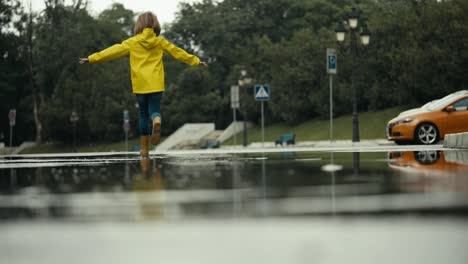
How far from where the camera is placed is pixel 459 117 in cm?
2205

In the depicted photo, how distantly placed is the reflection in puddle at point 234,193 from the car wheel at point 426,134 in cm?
1409

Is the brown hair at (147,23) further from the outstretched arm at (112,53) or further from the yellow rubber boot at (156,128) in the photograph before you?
the yellow rubber boot at (156,128)

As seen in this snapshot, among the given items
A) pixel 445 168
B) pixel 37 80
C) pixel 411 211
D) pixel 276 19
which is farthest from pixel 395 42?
pixel 411 211

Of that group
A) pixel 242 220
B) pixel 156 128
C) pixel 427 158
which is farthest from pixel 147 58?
pixel 242 220

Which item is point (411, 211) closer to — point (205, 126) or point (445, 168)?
point (445, 168)

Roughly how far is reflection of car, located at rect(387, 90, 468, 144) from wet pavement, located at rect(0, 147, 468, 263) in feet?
50.4

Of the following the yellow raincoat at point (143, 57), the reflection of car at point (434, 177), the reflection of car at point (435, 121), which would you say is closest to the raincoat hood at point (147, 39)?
the yellow raincoat at point (143, 57)

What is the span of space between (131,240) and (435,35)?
4630cm

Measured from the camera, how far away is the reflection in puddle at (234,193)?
4.73 m

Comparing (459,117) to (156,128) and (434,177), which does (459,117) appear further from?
(434,177)

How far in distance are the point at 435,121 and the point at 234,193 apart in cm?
1746

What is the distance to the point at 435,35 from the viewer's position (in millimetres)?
48062

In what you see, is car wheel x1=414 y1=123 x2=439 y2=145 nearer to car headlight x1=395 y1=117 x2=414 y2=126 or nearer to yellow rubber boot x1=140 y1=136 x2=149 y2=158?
car headlight x1=395 y1=117 x2=414 y2=126

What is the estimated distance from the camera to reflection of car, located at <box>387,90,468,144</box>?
22078mm
